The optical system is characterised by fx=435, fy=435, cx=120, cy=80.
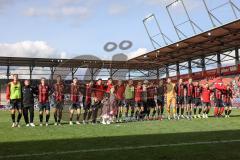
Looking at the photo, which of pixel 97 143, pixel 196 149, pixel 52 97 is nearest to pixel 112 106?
pixel 52 97

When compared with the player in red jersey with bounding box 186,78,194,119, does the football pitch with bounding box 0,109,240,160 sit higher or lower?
lower

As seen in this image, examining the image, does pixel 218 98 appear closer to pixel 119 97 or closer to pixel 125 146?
pixel 119 97

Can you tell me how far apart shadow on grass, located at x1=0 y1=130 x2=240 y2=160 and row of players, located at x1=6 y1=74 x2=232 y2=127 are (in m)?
5.96

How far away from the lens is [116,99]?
2030cm

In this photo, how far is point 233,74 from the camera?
44812 mm

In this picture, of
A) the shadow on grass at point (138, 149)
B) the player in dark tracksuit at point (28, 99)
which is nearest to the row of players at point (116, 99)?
the player in dark tracksuit at point (28, 99)

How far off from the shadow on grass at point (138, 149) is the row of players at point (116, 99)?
19.6 feet

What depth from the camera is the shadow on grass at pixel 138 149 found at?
859 cm

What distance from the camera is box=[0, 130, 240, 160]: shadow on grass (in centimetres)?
859

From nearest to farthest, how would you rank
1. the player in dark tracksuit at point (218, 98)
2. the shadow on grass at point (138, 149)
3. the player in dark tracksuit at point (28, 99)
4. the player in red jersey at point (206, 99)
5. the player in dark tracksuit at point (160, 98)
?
the shadow on grass at point (138, 149) → the player in dark tracksuit at point (28, 99) → the player in dark tracksuit at point (160, 98) → the player in red jersey at point (206, 99) → the player in dark tracksuit at point (218, 98)

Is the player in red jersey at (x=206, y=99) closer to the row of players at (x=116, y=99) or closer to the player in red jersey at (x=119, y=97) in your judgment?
the row of players at (x=116, y=99)

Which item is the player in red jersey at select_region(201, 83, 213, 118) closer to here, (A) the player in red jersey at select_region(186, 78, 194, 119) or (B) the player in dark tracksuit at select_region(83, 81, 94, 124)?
(A) the player in red jersey at select_region(186, 78, 194, 119)

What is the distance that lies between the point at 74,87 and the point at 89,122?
174 centimetres

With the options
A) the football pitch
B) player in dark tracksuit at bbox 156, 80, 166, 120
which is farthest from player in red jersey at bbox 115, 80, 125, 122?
the football pitch
